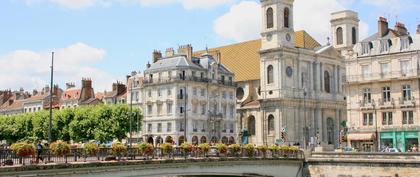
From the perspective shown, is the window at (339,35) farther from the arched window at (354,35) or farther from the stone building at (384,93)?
the stone building at (384,93)

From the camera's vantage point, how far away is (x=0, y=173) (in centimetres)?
2416

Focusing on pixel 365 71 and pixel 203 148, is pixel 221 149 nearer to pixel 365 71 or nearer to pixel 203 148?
pixel 203 148

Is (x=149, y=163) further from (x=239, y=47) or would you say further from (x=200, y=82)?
(x=239, y=47)

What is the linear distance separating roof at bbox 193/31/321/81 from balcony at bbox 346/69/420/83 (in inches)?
1010

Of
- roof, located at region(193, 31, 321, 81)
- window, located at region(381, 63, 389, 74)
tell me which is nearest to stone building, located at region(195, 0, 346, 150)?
roof, located at region(193, 31, 321, 81)

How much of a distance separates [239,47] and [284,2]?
1524 cm

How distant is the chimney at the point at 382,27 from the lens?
6136cm

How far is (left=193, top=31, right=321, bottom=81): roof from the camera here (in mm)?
85875

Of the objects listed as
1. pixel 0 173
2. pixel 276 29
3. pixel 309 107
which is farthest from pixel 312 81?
pixel 0 173

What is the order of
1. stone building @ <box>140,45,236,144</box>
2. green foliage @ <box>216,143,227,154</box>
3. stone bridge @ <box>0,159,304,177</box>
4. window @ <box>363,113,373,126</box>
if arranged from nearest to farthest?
1. stone bridge @ <box>0,159,304,177</box>
2. green foliage @ <box>216,143,227,154</box>
3. window @ <box>363,113,373,126</box>
4. stone building @ <box>140,45,236,144</box>

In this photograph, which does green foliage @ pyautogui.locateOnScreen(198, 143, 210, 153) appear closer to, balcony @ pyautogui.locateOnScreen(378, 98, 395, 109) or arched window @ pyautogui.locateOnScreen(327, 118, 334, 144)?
balcony @ pyautogui.locateOnScreen(378, 98, 395, 109)

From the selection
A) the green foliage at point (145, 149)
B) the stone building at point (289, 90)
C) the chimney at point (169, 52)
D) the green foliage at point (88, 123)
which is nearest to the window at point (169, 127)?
the green foliage at point (88, 123)

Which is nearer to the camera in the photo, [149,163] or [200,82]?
[149,163]

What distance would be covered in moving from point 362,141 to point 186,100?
21915 mm
